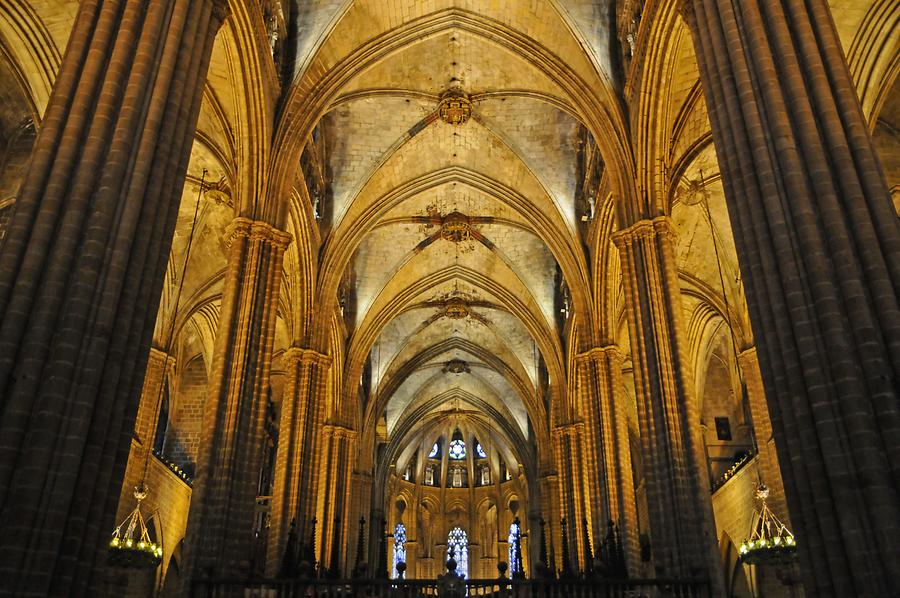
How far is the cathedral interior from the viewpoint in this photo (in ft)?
25.1

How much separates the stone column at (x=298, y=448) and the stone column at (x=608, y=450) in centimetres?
767

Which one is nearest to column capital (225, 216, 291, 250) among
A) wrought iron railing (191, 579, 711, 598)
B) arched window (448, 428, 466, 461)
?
wrought iron railing (191, 579, 711, 598)

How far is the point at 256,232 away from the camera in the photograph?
16.3 m

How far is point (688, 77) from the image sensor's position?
1725 cm

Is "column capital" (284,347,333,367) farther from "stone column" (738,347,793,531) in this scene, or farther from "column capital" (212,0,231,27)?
"column capital" (212,0,231,27)

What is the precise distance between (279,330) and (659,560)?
19.2 metres

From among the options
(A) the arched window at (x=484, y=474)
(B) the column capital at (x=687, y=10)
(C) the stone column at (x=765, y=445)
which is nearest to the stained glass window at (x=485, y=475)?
(A) the arched window at (x=484, y=474)

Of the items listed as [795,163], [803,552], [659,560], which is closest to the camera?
[803,552]

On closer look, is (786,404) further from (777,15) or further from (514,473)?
(514,473)

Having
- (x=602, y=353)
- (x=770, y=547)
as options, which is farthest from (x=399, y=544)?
(x=770, y=547)

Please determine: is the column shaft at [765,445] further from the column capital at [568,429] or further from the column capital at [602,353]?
the column capital at [568,429]

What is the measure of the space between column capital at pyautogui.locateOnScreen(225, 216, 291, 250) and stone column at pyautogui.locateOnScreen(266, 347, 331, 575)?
6.35m

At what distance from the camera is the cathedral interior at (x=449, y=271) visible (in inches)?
302

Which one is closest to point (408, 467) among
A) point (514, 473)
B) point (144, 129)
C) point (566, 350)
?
point (514, 473)
